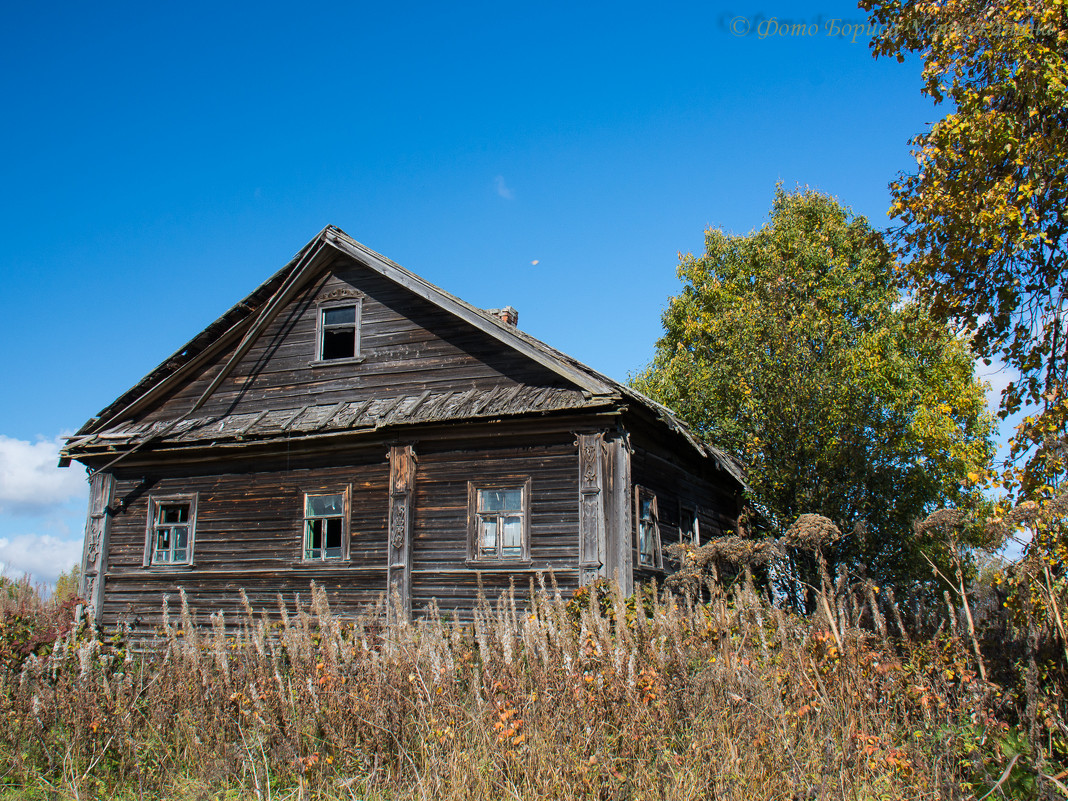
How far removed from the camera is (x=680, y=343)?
2847cm

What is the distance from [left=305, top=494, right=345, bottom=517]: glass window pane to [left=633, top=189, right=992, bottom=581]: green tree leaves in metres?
9.27

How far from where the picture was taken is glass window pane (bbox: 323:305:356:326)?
16.0 metres

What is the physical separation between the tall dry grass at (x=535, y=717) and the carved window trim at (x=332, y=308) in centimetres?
906

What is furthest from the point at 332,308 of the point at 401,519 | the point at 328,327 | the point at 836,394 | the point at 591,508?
the point at 836,394

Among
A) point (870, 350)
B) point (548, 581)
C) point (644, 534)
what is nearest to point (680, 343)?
point (870, 350)

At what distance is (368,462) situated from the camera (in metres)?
14.4

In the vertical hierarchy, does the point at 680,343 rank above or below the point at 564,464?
above

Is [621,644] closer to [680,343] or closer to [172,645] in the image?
[172,645]

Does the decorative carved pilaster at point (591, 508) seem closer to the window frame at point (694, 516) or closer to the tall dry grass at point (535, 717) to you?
the window frame at point (694, 516)

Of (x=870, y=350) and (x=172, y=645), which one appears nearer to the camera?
(x=172, y=645)

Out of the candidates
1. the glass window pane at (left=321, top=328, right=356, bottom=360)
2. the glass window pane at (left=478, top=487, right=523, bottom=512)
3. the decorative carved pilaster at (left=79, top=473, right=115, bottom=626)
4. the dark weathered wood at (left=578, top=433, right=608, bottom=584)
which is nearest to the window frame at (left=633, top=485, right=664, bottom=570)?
the dark weathered wood at (left=578, top=433, right=608, bottom=584)

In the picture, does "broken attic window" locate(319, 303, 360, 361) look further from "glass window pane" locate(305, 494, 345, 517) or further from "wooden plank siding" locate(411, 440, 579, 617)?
"wooden plank siding" locate(411, 440, 579, 617)

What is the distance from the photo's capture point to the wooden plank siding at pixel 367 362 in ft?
47.7

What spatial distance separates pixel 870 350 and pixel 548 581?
14.5 metres
